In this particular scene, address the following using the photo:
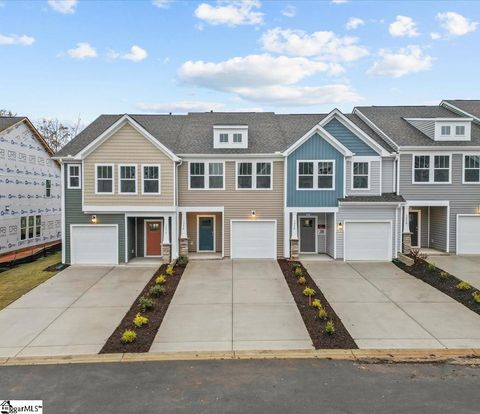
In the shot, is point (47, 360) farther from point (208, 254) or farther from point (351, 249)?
point (351, 249)

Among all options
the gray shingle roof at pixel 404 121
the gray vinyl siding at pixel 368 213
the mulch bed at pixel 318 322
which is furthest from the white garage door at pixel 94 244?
the gray shingle roof at pixel 404 121

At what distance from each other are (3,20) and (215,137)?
12838mm

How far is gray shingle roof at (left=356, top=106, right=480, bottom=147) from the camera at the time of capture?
20594 mm

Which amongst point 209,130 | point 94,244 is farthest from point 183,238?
point 209,130

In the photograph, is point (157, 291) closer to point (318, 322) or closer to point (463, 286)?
point (318, 322)

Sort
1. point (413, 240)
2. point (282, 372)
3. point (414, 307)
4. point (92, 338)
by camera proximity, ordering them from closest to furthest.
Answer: point (282, 372)
point (92, 338)
point (414, 307)
point (413, 240)

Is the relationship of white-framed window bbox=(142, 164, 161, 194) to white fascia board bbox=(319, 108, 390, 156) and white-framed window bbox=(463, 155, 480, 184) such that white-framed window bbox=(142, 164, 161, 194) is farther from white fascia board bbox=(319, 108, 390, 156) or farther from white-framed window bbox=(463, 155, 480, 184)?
white-framed window bbox=(463, 155, 480, 184)

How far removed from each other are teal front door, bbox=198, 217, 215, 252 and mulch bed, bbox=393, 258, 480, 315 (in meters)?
9.91

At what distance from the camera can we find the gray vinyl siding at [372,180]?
65.6 ft

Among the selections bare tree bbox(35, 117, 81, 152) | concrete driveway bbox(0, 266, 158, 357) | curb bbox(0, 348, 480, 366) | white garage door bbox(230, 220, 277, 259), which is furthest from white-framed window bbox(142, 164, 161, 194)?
bare tree bbox(35, 117, 81, 152)

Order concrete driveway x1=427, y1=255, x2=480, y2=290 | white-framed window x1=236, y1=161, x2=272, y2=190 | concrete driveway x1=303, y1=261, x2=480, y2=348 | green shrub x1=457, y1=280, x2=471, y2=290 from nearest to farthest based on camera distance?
concrete driveway x1=303, y1=261, x2=480, y2=348 < green shrub x1=457, y1=280, x2=471, y2=290 < concrete driveway x1=427, y1=255, x2=480, y2=290 < white-framed window x1=236, y1=161, x2=272, y2=190

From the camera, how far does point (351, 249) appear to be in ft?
64.8

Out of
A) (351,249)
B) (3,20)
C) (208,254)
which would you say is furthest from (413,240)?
(3,20)

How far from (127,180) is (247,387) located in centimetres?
1367
